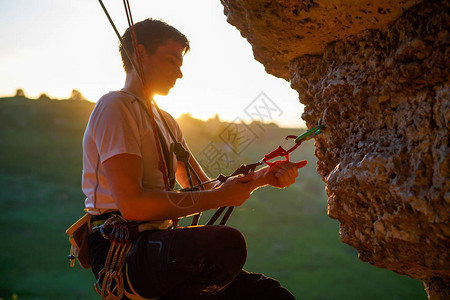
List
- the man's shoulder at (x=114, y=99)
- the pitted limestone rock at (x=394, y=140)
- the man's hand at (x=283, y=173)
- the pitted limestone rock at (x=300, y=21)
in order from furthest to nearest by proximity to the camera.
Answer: the man's hand at (x=283, y=173)
the man's shoulder at (x=114, y=99)
the pitted limestone rock at (x=300, y=21)
the pitted limestone rock at (x=394, y=140)

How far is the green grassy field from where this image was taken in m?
12.2

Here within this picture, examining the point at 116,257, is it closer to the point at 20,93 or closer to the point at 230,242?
the point at 230,242

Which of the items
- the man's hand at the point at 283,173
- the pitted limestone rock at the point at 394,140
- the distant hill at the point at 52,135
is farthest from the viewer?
the distant hill at the point at 52,135

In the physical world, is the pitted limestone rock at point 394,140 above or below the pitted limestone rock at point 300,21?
below

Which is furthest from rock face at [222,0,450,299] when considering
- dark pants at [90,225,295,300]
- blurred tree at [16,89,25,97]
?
blurred tree at [16,89,25,97]

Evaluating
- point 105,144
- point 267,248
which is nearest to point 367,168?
point 105,144

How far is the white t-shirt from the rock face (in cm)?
79

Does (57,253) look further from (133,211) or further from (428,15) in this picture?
(428,15)

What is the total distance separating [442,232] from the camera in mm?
1230

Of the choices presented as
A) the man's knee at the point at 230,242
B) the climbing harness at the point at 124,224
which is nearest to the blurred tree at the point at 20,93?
the climbing harness at the point at 124,224

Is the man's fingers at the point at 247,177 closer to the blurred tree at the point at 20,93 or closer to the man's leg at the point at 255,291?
the man's leg at the point at 255,291

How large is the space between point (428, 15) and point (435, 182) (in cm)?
64

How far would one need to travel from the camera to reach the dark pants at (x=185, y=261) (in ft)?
4.97

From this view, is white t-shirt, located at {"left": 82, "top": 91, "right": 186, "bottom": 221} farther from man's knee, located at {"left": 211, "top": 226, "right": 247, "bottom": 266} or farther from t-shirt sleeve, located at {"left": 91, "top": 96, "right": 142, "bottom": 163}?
man's knee, located at {"left": 211, "top": 226, "right": 247, "bottom": 266}
